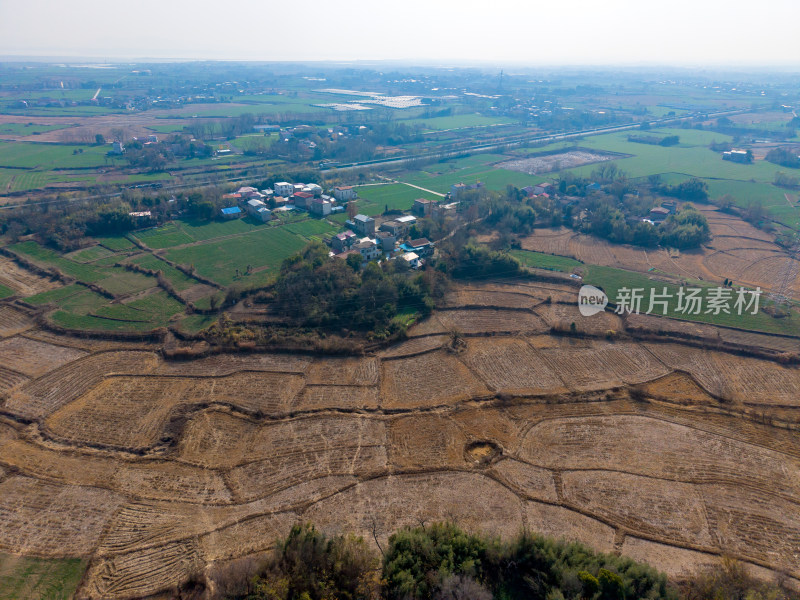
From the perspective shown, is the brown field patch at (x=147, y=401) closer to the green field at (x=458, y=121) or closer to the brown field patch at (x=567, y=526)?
the brown field patch at (x=567, y=526)

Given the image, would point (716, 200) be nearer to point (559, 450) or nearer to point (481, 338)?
point (481, 338)

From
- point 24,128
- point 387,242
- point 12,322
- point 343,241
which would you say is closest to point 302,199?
point 343,241

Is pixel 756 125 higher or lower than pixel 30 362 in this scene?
higher

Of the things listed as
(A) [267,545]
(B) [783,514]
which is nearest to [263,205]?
(A) [267,545]

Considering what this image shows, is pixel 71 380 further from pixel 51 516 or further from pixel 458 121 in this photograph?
pixel 458 121

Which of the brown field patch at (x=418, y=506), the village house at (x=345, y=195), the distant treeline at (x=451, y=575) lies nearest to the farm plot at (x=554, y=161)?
the village house at (x=345, y=195)

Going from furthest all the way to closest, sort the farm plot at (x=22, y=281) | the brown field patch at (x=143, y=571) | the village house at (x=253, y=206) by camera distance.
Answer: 1. the village house at (x=253, y=206)
2. the farm plot at (x=22, y=281)
3. the brown field patch at (x=143, y=571)

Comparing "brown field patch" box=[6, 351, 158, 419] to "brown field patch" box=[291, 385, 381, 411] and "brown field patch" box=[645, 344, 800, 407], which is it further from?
"brown field patch" box=[645, 344, 800, 407]
